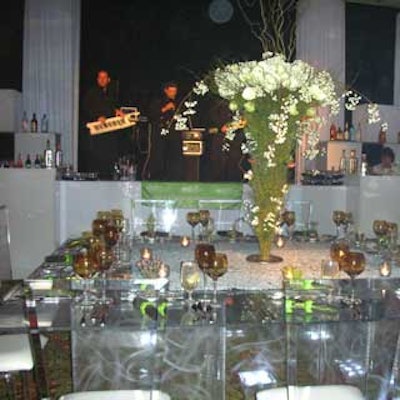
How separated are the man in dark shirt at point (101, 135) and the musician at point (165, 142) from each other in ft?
1.60

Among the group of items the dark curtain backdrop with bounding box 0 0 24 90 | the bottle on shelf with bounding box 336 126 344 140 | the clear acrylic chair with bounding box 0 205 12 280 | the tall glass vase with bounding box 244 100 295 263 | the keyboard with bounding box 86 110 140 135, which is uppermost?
the dark curtain backdrop with bounding box 0 0 24 90

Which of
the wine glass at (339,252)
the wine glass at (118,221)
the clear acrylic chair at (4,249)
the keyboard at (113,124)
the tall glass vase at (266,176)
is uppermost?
the keyboard at (113,124)

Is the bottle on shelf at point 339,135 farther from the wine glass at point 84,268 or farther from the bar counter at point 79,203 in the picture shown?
the wine glass at point 84,268

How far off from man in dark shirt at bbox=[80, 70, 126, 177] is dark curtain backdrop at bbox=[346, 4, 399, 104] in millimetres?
3299

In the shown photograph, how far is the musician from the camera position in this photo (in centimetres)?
892

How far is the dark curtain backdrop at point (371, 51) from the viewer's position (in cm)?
862

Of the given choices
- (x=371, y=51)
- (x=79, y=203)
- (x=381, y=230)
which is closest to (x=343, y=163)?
(x=371, y=51)

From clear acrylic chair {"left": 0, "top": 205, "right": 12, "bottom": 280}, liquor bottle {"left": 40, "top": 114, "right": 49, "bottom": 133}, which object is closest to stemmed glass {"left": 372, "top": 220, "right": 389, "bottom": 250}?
clear acrylic chair {"left": 0, "top": 205, "right": 12, "bottom": 280}

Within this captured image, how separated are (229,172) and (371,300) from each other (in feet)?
22.5

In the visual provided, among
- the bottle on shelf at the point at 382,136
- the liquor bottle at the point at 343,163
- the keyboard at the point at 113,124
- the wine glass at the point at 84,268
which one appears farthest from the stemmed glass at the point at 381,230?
the keyboard at the point at 113,124

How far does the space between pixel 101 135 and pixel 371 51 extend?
3.88 meters

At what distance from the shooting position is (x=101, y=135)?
8727 millimetres

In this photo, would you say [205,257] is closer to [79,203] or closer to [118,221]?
[118,221]

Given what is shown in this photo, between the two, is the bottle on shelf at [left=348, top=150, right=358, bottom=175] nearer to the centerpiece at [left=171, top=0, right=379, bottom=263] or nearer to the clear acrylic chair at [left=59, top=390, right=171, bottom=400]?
the centerpiece at [left=171, top=0, right=379, bottom=263]
